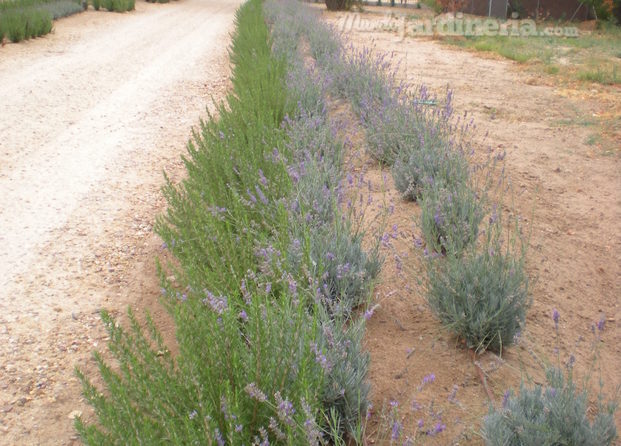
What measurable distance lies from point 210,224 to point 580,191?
10.8 ft

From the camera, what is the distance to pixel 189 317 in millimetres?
1944

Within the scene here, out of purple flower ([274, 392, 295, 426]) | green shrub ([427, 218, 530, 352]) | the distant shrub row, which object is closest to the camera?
purple flower ([274, 392, 295, 426])

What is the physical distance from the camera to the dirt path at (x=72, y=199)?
2.81m

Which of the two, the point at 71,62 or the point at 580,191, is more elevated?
the point at 71,62

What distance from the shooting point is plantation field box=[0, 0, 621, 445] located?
1.94m

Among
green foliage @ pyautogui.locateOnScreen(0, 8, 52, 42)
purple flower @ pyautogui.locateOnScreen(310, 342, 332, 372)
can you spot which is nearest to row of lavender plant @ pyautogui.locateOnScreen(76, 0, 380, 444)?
purple flower @ pyautogui.locateOnScreen(310, 342, 332, 372)

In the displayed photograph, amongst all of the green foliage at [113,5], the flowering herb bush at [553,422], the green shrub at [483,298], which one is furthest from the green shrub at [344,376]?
the green foliage at [113,5]

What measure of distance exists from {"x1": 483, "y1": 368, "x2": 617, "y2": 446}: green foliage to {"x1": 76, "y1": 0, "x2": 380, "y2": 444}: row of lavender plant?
0.49m

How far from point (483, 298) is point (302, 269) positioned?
84 cm

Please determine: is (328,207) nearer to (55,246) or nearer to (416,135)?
(416,135)

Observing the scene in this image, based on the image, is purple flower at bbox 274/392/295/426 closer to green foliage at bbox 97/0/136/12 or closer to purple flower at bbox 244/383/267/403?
purple flower at bbox 244/383/267/403

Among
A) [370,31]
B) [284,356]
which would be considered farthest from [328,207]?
[370,31]

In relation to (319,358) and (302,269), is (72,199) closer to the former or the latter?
(302,269)

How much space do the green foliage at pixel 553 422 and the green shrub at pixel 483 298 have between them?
1.98 ft
